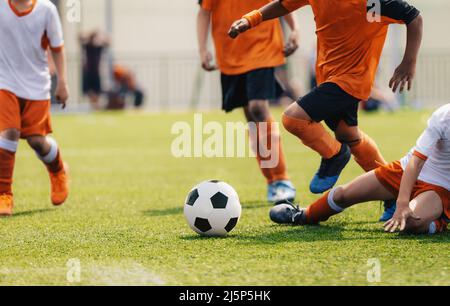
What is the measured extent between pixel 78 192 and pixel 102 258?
142 inches

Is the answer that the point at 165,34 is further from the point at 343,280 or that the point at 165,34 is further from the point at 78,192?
the point at 343,280

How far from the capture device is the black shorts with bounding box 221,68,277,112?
7.42 m

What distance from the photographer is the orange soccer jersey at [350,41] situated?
19.4 feet

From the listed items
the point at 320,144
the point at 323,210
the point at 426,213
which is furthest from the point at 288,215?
the point at 426,213

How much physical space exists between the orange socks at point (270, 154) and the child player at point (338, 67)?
119 cm

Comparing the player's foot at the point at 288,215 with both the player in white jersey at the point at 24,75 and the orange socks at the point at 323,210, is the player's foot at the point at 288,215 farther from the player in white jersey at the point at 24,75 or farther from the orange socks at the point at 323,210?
the player in white jersey at the point at 24,75

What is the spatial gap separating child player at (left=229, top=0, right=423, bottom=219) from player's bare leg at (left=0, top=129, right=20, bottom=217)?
1955mm

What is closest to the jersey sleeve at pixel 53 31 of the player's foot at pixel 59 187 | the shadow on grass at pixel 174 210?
the player's foot at pixel 59 187

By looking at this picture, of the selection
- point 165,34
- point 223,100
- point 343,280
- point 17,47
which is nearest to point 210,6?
point 223,100

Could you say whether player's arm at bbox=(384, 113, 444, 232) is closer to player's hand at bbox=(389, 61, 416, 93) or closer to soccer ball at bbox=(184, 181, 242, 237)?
player's hand at bbox=(389, 61, 416, 93)

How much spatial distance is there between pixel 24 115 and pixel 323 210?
2.54 metres

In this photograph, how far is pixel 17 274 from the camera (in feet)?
14.6

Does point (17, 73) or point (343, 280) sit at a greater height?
point (17, 73)
